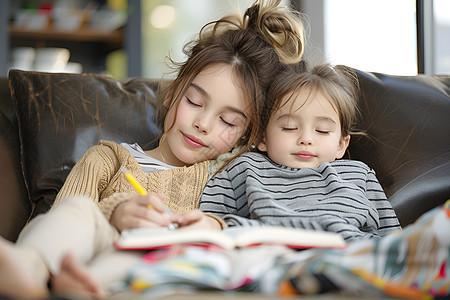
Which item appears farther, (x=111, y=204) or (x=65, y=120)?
(x=65, y=120)

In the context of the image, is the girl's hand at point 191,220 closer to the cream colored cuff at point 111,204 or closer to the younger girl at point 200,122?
the younger girl at point 200,122

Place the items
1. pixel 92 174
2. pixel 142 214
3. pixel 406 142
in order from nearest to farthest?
pixel 142 214 < pixel 92 174 < pixel 406 142

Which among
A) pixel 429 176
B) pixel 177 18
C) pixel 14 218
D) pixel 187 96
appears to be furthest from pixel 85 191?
pixel 177 18

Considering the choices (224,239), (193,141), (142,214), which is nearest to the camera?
(224,239)

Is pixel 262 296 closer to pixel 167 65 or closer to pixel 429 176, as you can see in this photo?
pixel 429 176

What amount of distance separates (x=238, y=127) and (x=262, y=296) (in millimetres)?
756

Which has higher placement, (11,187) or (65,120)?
(65,120)

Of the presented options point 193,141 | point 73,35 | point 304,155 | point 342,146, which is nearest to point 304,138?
point 304,155

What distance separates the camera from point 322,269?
622 millimetres

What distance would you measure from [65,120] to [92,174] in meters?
0.27

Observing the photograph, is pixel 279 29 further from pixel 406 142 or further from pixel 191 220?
pixel 191 220

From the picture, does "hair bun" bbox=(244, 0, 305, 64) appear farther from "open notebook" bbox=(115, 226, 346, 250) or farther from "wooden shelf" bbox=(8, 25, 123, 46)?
"wooden shelf" bbox=(8, 25, 123, 46)

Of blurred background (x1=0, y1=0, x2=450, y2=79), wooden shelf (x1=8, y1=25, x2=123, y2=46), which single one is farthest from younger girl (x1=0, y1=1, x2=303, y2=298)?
wooden shelf (x1=8, y1=25, x2=123, y2=46)

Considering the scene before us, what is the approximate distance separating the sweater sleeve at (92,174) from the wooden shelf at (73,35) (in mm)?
2602
